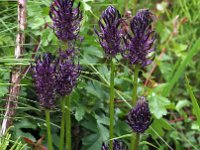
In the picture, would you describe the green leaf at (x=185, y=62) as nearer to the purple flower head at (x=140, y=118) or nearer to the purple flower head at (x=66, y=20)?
the purple flower head at (x=140, y=118)

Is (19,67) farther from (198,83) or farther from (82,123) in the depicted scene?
(198,83)

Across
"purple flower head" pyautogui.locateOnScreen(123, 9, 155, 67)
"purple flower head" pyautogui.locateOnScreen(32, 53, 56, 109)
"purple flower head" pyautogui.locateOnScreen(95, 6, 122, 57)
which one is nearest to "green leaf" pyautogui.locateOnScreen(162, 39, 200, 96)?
"purple flower head" pyautogui.locateOnScreen(123, 9, 155, 67)

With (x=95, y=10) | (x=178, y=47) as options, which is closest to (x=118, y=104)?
(x=95, y=10)

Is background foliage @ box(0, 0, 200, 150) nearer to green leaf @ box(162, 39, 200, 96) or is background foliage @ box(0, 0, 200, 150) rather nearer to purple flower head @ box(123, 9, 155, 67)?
green leaf @ box(162, 39, 200, 96)

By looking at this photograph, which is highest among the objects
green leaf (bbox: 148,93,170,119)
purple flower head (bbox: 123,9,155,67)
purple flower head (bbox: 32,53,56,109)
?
purple flower head (bbox: 123,9,155,67)

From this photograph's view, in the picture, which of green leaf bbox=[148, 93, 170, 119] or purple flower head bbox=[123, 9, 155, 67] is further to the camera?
green leaf bbox=[148, 93, 170, 119]

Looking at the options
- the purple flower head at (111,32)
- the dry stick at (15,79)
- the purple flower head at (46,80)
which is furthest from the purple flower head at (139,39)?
the dry stick at (15,79)
